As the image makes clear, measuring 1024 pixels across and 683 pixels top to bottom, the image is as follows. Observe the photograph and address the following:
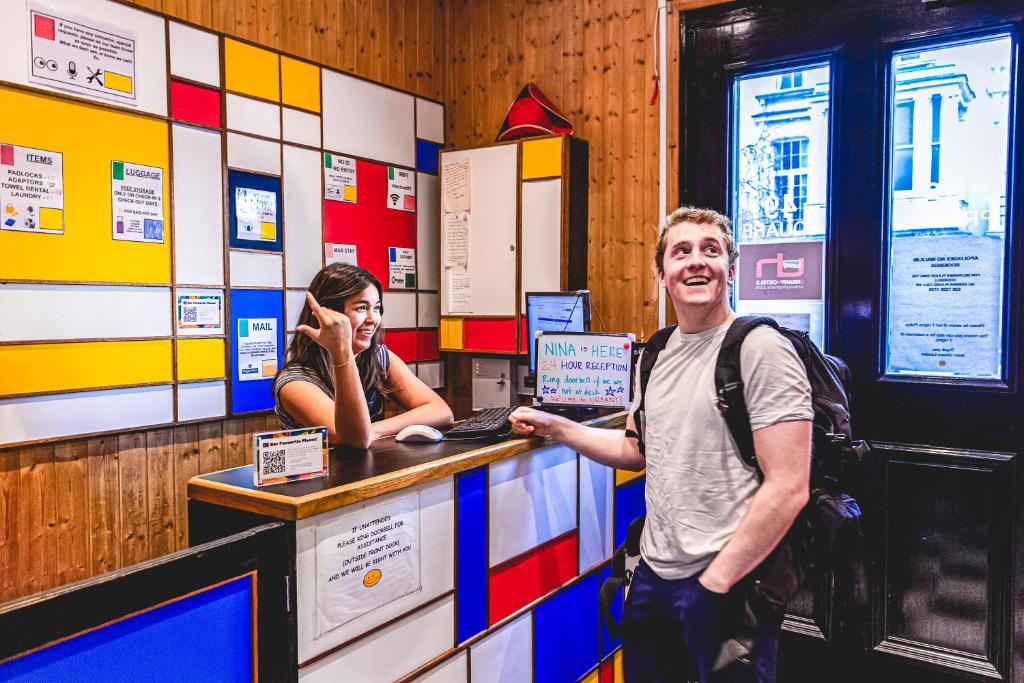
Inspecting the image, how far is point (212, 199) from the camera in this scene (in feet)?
10.5

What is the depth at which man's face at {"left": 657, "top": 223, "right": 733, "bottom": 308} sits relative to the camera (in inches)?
64.4

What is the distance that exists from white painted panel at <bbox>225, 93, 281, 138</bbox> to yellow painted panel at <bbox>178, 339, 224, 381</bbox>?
96 centimetres

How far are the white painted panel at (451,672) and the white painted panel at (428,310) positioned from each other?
98.2 inches

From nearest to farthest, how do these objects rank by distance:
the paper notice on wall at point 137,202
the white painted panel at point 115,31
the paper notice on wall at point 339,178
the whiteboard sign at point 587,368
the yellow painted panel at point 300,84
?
the whiteboard sign at point 587,368 < the white painted panel at point 115,31 < the paper notice on wall at point 137,202 < the yellow painted panel at point 300,84 < the paper notice on wall at point 339,178

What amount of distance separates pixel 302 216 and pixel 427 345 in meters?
1.10

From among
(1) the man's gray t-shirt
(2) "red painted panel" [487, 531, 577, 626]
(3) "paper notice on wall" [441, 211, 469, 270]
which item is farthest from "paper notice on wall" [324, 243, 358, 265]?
(1) the man's gray t-shirt

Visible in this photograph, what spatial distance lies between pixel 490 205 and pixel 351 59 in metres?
1.04

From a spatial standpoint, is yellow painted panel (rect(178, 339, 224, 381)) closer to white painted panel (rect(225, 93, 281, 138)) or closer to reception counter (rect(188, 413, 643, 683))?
white painted panel (rect(225, 93, 281, 138))

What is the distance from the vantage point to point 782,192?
3215 millimetres

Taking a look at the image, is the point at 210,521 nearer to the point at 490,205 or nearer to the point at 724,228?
the point at 724,228

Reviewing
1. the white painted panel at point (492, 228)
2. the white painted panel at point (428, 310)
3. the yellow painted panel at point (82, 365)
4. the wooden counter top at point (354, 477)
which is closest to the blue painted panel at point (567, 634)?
the wooden counter top at point (354, 477)

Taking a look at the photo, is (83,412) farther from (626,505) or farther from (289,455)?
(626,505)

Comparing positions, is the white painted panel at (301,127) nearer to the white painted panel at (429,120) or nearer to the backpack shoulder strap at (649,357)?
the white painted panel at (429,120)

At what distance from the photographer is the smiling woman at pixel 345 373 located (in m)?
1.91
